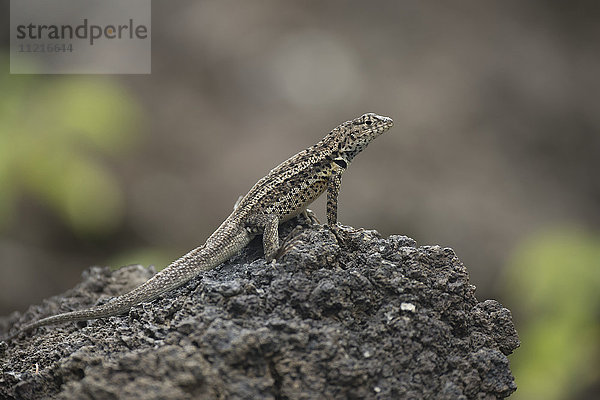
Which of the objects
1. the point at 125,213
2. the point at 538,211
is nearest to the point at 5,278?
the point at 125,213

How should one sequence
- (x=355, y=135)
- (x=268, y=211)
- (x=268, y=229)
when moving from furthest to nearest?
(x=355, y=135)
(x=268, y=211)
(x=268, y=229)

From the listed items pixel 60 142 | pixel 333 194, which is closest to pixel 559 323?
pixel 333 194

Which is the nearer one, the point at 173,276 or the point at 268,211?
the point at 173,276

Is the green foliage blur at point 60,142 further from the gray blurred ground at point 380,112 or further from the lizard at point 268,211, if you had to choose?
the lizard at point 268,211

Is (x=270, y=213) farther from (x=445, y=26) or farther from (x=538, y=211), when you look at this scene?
(x=445, y=26)

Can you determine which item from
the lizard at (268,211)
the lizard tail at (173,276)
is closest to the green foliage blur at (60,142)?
the lizard at (268,211)

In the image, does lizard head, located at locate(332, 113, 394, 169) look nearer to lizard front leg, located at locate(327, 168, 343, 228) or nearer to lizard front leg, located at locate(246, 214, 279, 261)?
lizard front leg, located at locate(327, 168, 343, 228)

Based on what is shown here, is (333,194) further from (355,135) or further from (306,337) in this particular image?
(306,337)
